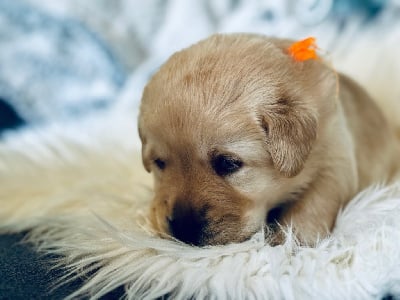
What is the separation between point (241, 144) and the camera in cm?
138

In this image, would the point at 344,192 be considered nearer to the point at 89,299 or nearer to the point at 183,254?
the point at 183,254

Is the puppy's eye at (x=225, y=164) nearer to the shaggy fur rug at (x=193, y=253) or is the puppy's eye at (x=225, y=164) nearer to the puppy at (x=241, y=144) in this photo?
the puppy at (x=241, y=144)

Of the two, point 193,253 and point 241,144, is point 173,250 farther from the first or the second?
point 241,144

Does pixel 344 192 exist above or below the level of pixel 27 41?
below

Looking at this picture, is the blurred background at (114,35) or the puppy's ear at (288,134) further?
the blurred background at (114,35)

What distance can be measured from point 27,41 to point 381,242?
1771 mm

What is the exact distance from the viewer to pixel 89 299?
1.23 m

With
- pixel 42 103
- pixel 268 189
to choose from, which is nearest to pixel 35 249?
pixel 268 189

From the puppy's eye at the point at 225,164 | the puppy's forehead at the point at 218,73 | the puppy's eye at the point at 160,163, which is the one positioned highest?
the puppy's forehead at the point at 218,73

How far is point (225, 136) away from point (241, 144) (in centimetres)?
4

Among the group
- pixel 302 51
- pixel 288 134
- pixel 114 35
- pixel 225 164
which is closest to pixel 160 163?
pixel 225 164

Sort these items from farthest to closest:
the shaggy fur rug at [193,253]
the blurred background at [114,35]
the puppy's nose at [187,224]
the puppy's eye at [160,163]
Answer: the blurred background at [114,35]
the puppy's eye at [160,163]
the puppy's nose at [187,224]
the shaggy fur rug at [193,253]

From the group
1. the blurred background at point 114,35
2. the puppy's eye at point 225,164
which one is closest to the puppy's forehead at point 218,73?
the puppy's eye at point 225,164

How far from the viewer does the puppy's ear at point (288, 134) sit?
1381mm
